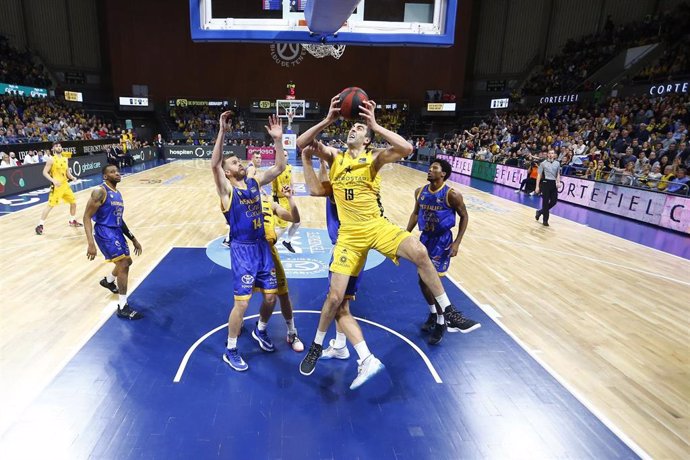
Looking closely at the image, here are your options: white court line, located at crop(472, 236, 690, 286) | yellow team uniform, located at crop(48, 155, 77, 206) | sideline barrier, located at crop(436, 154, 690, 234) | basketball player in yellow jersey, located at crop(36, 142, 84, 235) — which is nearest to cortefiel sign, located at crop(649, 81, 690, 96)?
sideline barrier, located at crop(436, 154, 690, 234)

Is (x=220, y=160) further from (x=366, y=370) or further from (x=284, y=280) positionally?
(x=366, y=370)

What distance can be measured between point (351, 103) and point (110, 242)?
11.7ft

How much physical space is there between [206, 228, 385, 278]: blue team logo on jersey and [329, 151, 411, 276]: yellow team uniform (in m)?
3.13

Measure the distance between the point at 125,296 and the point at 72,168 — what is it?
14217 millimetres

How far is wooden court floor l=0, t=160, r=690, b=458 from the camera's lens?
12.9 feet

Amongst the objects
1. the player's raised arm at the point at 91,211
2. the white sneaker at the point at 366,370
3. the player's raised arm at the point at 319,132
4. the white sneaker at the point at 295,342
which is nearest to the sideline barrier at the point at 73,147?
the player's raised arm at the point at 91,211

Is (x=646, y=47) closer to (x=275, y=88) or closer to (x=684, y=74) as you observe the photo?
(x=684, y=74)

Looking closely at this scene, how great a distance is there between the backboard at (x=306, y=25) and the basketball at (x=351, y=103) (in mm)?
2139

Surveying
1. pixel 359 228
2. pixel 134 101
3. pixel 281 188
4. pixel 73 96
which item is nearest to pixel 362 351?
pixel 359 228

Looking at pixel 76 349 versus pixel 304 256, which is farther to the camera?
pixel 304 256

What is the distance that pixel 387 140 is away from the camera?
3.60m

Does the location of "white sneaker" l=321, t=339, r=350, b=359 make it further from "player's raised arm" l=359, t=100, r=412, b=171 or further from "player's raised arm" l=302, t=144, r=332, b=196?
"player's raised arm" l=359, t=100, r=412, b=171

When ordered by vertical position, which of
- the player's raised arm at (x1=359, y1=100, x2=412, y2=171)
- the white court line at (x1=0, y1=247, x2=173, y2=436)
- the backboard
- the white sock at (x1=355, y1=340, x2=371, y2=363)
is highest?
the backboard

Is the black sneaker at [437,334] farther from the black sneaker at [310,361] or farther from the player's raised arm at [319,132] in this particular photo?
the player's raised arm at [319,132]
